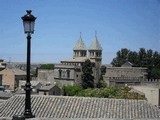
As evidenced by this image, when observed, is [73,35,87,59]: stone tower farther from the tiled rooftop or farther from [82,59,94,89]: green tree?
the tiled rooftop

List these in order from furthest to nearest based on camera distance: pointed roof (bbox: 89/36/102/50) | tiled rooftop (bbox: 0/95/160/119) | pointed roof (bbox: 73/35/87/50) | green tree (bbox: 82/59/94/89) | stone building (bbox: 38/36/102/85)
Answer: pointed roof (bbox: 73/35/87/50) < pointed roof (bbox: 89/36/102/50) < stone building (bbox: 38/36/102/85) < green tree (bbox: 82/59/94/89) < tiled rooftop (bbox: 0/95/160/119)

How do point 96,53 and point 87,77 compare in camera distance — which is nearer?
point 87,77

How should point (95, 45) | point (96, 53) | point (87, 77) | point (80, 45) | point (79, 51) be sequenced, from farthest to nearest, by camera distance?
point (80, 45) < point (79, 51) < point (95, 45) < point (96, 53) < point (87, 77)

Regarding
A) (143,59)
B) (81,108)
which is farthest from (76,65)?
(81,108)

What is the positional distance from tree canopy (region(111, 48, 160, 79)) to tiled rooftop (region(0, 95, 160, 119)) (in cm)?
6985

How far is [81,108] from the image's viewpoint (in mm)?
21922

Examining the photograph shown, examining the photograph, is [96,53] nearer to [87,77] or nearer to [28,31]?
[87,77]

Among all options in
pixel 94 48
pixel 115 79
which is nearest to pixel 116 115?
pixel 115 79

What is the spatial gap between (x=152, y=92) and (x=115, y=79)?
25.7 metres

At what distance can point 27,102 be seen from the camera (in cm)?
984

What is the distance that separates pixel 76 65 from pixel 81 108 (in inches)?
2494

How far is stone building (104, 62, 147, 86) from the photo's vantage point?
72.6 meters

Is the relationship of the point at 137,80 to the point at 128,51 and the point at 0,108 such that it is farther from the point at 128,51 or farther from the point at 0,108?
the point at 0,108

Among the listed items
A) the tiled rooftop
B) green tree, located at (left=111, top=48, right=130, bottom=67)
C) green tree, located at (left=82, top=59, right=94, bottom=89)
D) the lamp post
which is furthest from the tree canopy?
the lamp post
